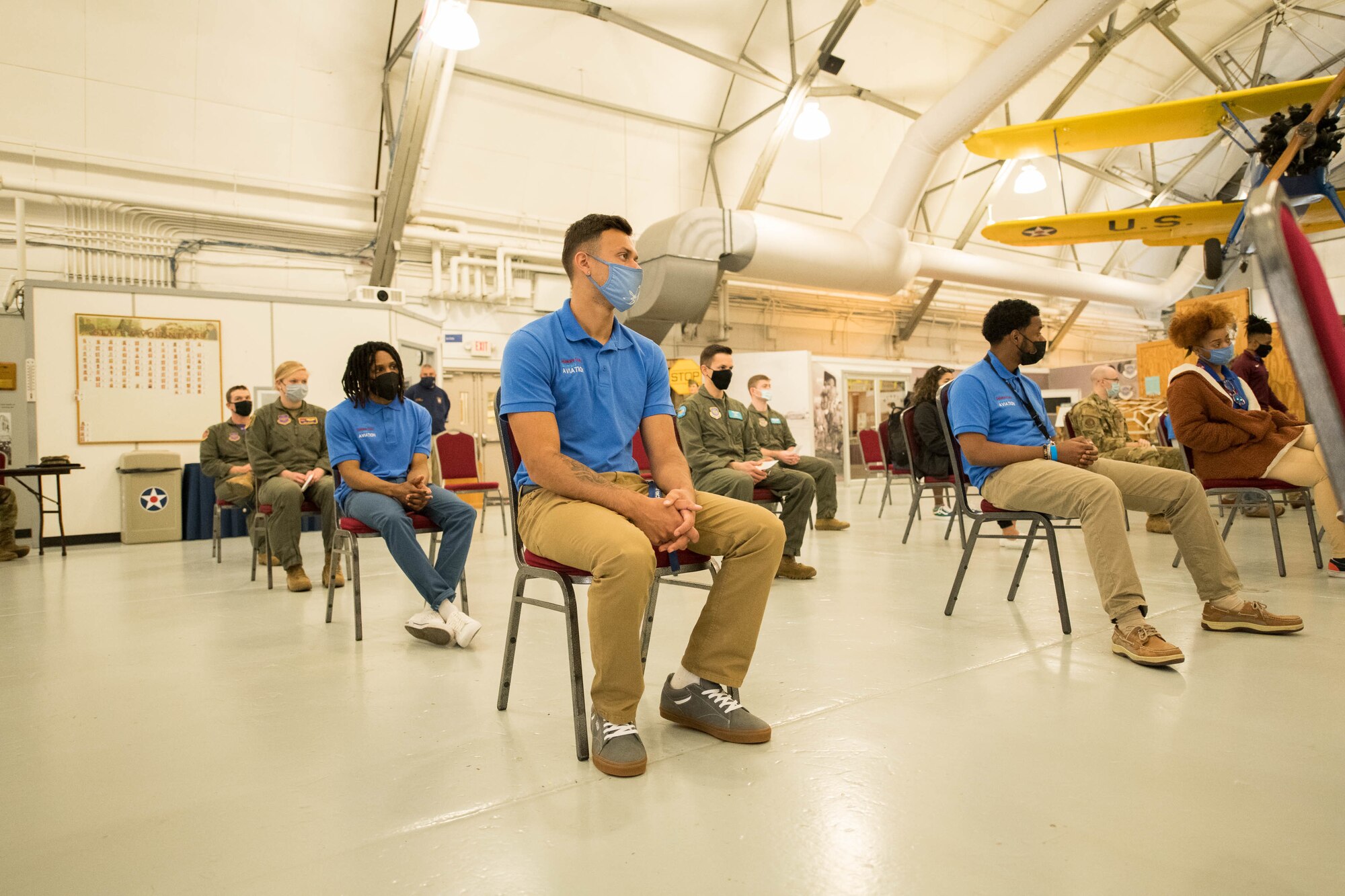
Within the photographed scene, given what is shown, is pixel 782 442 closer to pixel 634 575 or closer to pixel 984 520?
pixel 984 520

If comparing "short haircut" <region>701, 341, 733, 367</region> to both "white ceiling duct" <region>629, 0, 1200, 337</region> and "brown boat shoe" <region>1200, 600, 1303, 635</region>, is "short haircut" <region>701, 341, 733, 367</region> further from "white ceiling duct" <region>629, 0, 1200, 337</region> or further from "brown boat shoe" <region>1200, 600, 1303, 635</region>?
"white ceiling duct" <region>629, 0, 1200, 337</region>

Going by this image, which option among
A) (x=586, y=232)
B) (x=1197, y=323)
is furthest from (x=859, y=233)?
(x=586, y=232)

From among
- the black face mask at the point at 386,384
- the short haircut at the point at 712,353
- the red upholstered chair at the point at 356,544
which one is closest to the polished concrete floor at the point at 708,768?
the red upholstered chair at the point at 356,544

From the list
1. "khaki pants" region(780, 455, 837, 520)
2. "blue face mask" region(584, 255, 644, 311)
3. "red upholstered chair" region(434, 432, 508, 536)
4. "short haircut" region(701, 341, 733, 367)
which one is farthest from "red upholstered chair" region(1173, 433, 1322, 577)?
"red upholstered chair" region(434, 432, 508, 536)

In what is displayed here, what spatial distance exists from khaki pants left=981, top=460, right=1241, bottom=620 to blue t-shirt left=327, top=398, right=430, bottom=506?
218cm

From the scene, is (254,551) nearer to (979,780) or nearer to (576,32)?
(979,780)

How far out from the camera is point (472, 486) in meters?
5.62

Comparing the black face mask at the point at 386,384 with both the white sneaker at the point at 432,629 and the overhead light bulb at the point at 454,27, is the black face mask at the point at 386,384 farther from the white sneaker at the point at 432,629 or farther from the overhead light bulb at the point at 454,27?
the overhead light bulb at the point at 454,27

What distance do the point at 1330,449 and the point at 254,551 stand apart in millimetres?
4679

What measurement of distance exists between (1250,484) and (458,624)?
3126 mm

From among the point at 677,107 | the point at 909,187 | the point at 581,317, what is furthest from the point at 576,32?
the point at 581,317

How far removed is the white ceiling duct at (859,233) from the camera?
24.9ft

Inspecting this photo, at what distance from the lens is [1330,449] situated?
2.03 ft

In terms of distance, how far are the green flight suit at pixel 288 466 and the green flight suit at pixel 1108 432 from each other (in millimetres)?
4350
